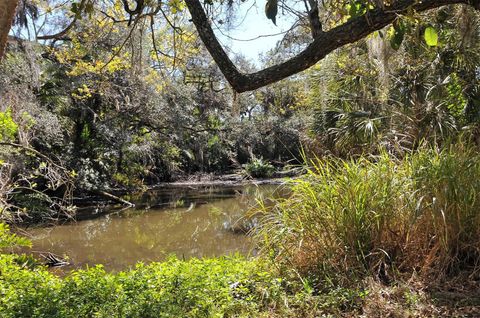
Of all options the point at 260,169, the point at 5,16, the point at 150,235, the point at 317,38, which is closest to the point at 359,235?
the point at 317,38

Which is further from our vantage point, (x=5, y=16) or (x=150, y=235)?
(x=150, y=235)

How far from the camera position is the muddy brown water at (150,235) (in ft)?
29.0

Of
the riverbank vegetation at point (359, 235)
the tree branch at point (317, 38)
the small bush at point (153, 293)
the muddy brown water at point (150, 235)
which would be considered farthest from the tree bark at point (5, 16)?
the muddy brown water at point (150, 235)

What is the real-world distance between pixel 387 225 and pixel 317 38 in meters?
1.61

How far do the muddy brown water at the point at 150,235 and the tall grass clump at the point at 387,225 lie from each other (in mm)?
1693

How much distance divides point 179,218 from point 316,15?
10.3 metres

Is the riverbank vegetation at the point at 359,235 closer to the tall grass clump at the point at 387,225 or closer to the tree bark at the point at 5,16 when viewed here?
the tall grass clump at the point at 387,225

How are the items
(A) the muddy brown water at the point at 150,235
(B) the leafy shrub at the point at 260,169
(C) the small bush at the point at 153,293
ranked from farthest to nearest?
(B) the leafy shrub at the point at 260,169 < (A) the muddy brown water at the point at 150,235 < (C) the small bush at the point at 153,293

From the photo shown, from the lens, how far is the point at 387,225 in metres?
3.68

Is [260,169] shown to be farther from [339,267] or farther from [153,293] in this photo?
[153,293]

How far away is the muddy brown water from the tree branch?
261 centimetres

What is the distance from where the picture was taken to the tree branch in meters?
2.90

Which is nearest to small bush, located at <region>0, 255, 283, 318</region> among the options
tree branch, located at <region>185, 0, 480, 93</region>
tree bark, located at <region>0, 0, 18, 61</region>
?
tree branch, located at <region>185, 0, 480, 93</region>

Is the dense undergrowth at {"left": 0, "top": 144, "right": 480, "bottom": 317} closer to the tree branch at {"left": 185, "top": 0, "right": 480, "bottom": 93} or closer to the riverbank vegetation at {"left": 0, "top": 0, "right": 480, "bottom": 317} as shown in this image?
the riverbank vegetation at {"left": 0, "top": 0, "right": 480, "bottom": 317}
